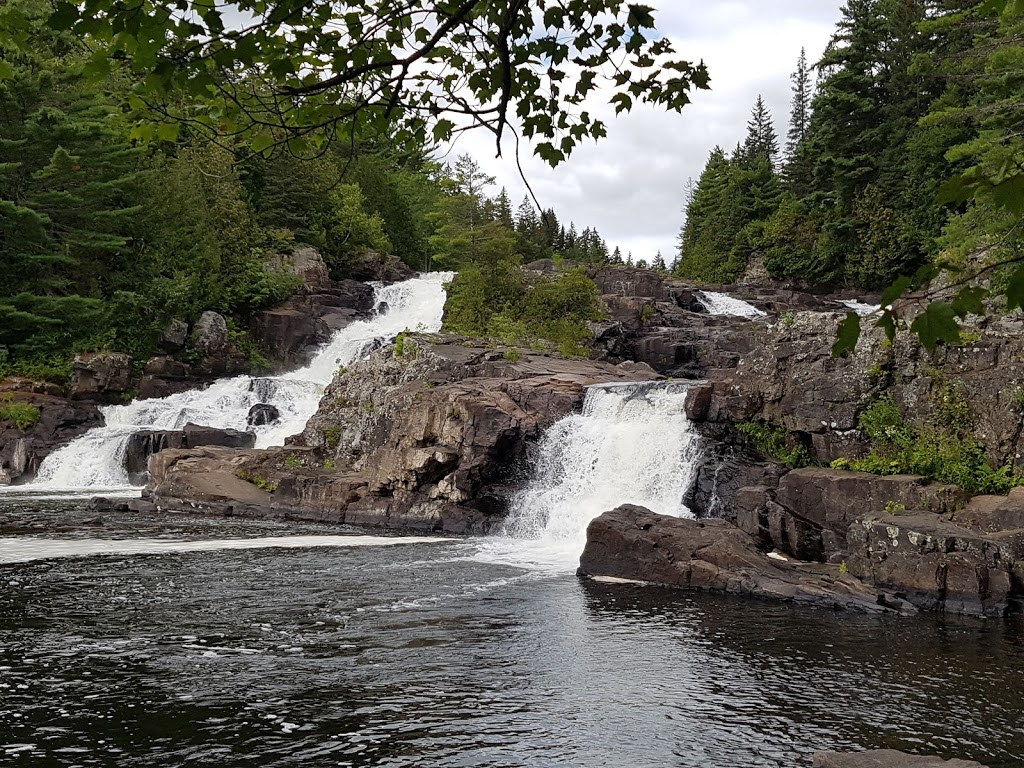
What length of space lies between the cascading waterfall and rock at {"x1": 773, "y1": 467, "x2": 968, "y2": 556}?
1799 cm

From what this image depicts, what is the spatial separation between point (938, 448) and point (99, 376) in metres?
30.2

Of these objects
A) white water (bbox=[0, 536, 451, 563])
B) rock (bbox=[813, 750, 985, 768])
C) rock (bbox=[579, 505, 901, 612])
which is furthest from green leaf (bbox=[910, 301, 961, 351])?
white water (bbox=[0, 536, 451, 563])

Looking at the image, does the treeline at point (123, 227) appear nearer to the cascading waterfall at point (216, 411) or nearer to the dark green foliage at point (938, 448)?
the cascading waterfall at point (216, 411)

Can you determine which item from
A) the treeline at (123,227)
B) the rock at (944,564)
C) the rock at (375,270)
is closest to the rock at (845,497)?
the rock at (944,564)

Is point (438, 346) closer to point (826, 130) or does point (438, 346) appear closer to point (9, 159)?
point (9, 159)

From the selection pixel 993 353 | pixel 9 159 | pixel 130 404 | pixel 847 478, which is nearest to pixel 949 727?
pixel 847 478

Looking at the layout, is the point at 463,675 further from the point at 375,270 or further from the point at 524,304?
the point at 375,270

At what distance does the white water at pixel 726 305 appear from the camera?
38.8 metres

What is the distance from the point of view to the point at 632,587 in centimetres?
1391

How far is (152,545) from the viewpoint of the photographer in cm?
1739

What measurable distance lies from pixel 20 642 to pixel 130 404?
24.7 meters

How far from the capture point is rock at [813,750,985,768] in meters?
6.21

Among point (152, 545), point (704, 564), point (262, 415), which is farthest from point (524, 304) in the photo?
point (704, 564)

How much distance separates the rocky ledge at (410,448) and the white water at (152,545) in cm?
226
